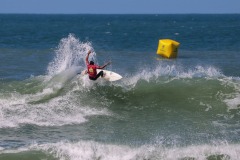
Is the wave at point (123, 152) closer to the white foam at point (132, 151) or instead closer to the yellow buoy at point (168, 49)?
Result: the white foam at point (132, 151)

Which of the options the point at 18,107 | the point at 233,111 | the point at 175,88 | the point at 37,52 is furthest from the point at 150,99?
the point at 37,52

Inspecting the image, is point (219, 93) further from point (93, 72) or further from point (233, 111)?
point (93, 72)

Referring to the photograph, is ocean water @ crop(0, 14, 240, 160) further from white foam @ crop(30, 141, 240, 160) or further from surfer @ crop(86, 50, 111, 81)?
surfer @ crop(86, 50, 111, 81)

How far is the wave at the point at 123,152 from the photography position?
13.5 m

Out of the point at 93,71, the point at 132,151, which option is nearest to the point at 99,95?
the point at 93,71

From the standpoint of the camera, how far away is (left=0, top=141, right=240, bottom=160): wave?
13.5 meters

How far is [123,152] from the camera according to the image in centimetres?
1364

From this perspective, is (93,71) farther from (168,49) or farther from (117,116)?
(168,49)

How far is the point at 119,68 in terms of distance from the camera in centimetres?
2991

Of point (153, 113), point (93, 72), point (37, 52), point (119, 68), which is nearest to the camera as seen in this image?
point (153, 113)

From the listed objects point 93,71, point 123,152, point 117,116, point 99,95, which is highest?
point 93,71

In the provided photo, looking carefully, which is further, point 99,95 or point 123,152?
point 99,95

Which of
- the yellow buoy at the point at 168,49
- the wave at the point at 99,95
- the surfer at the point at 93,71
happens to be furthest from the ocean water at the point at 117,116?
the yellow buoy at the point at 168,49

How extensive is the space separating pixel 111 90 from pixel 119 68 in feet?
27.9
